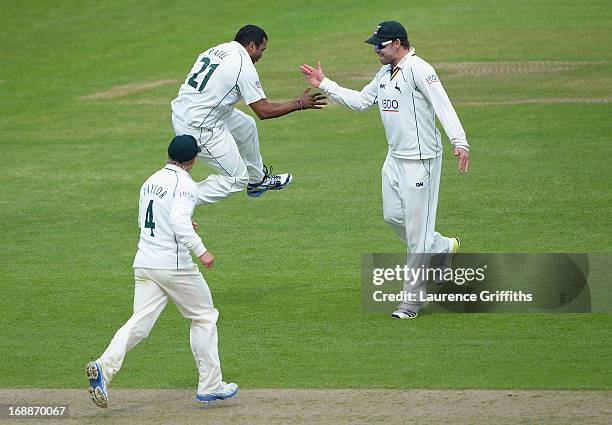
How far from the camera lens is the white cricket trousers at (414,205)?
11578 millimetres

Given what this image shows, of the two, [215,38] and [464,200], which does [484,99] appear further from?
[215,38]

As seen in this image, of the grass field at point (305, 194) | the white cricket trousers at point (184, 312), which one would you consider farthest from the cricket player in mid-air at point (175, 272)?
the grass field at point (305, 194)

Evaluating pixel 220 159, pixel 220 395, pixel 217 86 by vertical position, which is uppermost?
pixel 217 86

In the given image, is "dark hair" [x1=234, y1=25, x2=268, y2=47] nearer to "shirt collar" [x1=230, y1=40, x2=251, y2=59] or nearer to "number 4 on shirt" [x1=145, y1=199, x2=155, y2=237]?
"shirt collar" [x1=230, y1=40, x2=251, y2=59]

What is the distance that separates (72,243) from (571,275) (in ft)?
20.1

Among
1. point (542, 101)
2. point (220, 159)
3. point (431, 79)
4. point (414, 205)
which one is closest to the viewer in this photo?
point (431, 79)

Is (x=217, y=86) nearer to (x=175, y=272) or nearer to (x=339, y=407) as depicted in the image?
(x=175, y=272)

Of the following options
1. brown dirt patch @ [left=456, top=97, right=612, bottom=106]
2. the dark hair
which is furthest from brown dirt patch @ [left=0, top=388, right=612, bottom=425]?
brown dirt patch @ [left=456, top=97, right=612, bottom=106]

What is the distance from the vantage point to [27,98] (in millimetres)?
26188

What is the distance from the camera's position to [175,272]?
9.26 meters

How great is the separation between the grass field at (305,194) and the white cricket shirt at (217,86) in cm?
189

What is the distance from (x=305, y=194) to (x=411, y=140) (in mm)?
6233

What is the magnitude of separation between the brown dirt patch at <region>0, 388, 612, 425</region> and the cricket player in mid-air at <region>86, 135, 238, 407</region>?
286 mm

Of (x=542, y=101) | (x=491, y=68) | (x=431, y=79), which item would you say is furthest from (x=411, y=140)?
(x=491, y=68)
